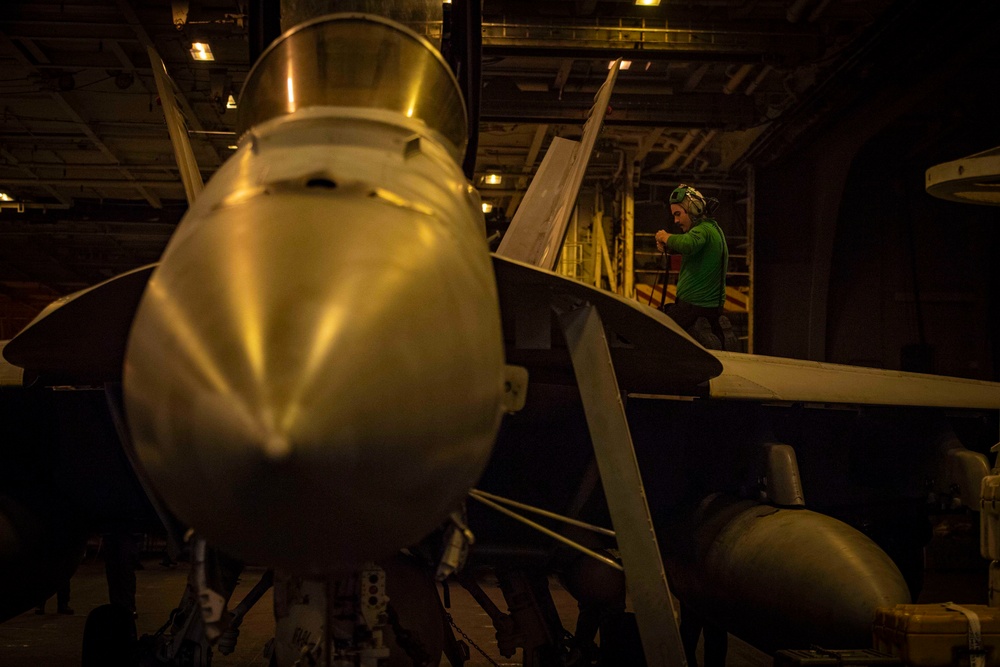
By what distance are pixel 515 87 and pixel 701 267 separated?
7416 mm

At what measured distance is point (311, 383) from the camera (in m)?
1.89

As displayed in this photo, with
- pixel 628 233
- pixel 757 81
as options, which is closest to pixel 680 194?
pixel 757 81

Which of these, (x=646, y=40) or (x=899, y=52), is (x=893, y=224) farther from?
(x=646, y=40)

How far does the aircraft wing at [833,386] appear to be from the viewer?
5.16m

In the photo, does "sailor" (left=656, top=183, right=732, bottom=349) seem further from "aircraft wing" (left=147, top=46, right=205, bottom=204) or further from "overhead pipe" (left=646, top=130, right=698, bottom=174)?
"overhead pipe" (left=646, top=130, right=698, bottom=174)

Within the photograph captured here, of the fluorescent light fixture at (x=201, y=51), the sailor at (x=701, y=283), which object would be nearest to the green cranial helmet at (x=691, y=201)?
the sailor at (x=701, y=283)

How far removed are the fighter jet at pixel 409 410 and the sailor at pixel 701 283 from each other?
871mm

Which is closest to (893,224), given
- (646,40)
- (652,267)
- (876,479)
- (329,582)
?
(652,267)

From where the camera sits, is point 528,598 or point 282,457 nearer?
point 282,457

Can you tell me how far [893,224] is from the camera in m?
15.7

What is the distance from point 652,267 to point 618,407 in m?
15.1

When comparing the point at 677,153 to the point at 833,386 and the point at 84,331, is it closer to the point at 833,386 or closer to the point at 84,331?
the point at 833,386

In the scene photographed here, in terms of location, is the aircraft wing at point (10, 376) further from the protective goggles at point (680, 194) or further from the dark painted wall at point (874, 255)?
the dark painted wall at point (874, 255)

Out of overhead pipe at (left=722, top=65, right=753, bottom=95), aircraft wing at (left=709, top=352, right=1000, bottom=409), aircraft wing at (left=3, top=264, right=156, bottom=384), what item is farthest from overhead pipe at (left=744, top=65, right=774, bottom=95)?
aircraft wing at (left=3, top=264, right=156, bottom=384)
